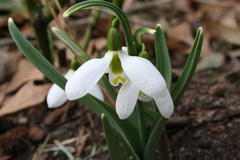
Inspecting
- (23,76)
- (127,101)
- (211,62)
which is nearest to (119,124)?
(127,101)

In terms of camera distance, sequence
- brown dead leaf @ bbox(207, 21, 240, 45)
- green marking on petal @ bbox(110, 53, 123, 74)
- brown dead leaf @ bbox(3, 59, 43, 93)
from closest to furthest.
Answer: green marking on petal @ bbox(110, 53, 123, 74), brown dead leaf @ bbox(3, 59, 43, 93), brown dead leaf @ bbox(207, 21, 240, 45)

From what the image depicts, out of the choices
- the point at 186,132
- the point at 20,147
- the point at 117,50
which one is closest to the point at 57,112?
the point at 20,147

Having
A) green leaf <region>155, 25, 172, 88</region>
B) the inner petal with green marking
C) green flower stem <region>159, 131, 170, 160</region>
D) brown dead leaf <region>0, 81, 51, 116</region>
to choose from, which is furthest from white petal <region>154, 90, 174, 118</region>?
brown dead leaf <region>0, 81, 51, 116</region>

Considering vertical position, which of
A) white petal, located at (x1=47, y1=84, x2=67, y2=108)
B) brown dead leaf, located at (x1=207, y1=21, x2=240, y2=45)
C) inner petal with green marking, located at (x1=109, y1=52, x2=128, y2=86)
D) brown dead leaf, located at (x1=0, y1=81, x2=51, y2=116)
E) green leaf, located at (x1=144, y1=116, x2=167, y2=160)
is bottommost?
brown dead leaf, located at (x1=207, y1=21, x2=240, y2=45)

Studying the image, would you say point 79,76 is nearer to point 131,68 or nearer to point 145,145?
point 131,68

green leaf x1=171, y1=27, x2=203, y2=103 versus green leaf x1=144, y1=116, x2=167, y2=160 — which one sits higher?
green leaf x1=171, y1=27, x2=203, y2=103

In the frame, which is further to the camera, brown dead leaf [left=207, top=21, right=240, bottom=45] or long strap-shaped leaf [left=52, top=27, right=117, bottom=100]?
brown dead leaf [left=207, top=21, right=240, bottom=45]

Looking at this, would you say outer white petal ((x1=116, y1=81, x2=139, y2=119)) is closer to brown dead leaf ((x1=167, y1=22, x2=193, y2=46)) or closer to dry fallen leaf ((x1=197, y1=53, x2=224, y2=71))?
dry fallen leaf ((x1=197, y1=53, x2=224, y2=71))
